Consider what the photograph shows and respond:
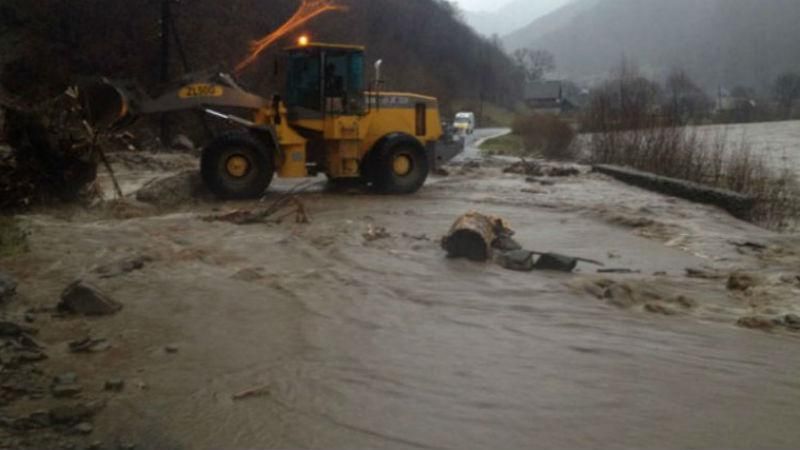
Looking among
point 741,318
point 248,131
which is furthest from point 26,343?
point 248,131

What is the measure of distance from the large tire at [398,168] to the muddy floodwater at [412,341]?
5158 mm

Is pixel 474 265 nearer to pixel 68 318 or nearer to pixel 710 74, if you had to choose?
pixel 68 318

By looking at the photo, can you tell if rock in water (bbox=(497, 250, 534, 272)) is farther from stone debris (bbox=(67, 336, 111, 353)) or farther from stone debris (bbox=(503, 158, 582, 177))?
stone debris (bbox=(503, 158, 582, 177))

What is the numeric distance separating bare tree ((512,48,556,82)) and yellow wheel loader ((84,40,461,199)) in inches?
4970

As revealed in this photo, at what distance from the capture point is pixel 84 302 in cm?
722

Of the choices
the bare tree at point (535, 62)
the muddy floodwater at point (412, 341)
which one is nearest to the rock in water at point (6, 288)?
the muddy floodwater at point (412, 341)

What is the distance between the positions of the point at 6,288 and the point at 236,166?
8.37m

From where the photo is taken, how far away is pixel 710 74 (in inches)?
Result: 6132

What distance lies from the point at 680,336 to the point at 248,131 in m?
10.7

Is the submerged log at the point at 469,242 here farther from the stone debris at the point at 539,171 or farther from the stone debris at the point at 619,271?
the stone debris at the point at 539,171

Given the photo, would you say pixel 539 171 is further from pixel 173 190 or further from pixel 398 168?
pixel 173 190

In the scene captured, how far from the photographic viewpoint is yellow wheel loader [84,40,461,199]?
51.0 feet

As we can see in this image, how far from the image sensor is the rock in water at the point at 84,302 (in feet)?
23.6

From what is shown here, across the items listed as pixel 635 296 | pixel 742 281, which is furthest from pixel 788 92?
pixel 635 296
